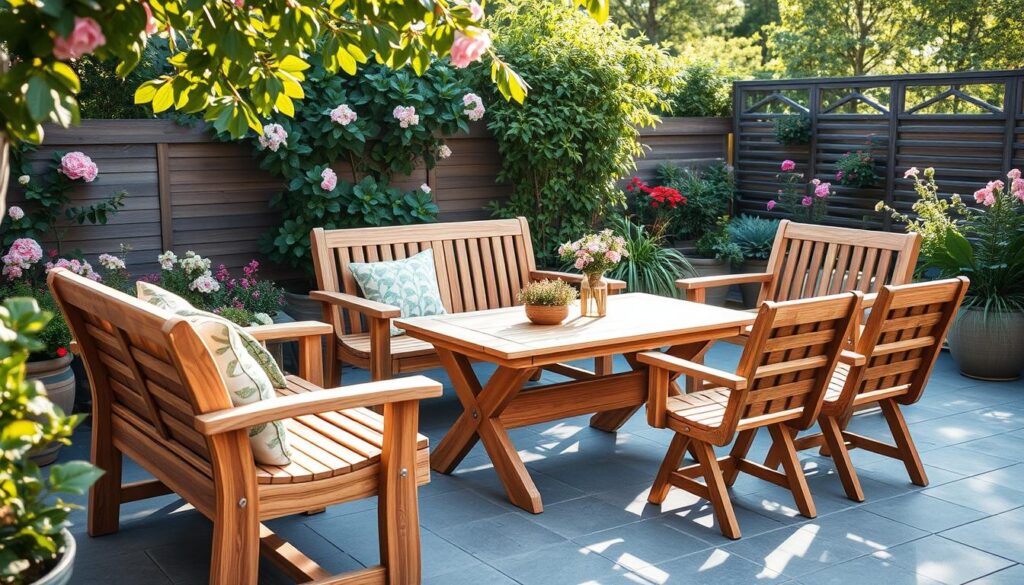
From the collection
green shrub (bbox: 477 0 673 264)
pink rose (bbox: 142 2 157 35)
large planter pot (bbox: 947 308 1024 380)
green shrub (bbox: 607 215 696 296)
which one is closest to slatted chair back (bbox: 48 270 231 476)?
pink rose (bbox: 142 2 157 35)

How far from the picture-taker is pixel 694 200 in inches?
340

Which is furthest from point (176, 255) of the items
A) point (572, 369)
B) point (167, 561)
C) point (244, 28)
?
point (244, 28)

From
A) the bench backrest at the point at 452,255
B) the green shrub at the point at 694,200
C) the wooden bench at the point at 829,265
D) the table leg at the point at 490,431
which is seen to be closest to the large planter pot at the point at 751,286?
the green shrub at the point at 694,200

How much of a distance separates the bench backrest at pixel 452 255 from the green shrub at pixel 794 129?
3.41m

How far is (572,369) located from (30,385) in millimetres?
3796

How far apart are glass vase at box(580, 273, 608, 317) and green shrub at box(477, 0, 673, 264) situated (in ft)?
8.19

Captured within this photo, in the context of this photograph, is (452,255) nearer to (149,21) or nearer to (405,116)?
(405,116)

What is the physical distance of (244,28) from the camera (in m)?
2.58

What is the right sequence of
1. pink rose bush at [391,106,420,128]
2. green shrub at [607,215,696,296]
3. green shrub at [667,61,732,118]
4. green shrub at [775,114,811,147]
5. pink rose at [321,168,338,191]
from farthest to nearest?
1. green shrub at [667,61,732,118]
2. green shrub at [775,114,811,147]
3. green shrub at [607,215,696,296]
4. pink rose bush at [391,106,420,128]
5. pink rose at [321,168,338,191]

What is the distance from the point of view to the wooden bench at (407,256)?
5.14 m

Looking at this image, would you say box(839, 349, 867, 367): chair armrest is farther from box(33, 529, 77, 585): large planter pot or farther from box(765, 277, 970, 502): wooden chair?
box(33, 529, 77, 585): large planter pot

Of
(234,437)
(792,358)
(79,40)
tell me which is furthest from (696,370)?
(79,40)

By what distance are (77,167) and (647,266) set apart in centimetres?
389

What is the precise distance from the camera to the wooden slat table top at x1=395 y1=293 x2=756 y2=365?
4.25 meters
